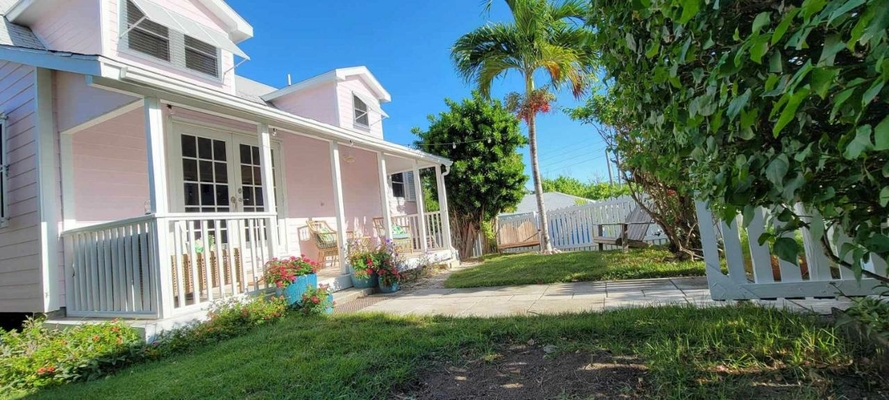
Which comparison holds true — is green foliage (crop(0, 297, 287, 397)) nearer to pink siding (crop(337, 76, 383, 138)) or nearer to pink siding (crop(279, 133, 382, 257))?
pink siding (crop(279, 133, 382, 257))

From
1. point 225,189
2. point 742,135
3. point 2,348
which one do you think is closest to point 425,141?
point 225,189

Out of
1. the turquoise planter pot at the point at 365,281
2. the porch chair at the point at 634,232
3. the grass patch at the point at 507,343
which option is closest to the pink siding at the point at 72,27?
the turquoise planter pot at the point at 365,281

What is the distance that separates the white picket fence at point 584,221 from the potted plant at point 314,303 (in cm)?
695

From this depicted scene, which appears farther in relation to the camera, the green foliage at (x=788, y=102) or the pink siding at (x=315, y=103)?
the pink siding at (x=315, y=103)

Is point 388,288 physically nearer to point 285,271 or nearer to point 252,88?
point 285,271

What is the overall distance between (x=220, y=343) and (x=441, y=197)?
6.02 metres

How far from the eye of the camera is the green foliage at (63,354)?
3055 mm

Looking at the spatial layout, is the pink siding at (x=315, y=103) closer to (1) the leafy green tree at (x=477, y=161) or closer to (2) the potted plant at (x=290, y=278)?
(1) the leafy green tree at (x=477, y=161)

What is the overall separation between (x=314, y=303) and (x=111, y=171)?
3.11 m

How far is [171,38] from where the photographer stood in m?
6.21

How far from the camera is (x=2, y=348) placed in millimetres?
3402

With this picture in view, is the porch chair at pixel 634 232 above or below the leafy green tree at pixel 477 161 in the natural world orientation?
below

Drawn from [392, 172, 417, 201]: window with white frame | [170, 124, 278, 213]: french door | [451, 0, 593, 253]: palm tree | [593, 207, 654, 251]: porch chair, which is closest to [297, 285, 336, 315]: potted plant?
[170, 124, 278, 213]: french door

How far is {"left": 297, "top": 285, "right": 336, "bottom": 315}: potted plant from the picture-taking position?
4.41 meters
